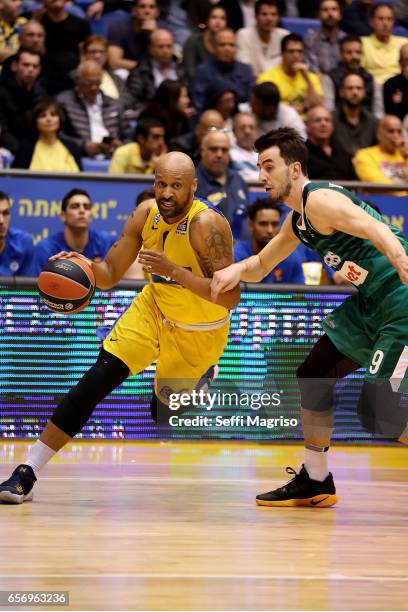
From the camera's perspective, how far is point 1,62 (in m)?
11.1

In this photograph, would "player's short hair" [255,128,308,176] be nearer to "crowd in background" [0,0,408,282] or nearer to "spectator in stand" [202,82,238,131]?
"crowd in background" [0,0,408,282]

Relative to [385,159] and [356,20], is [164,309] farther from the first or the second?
[356,20]

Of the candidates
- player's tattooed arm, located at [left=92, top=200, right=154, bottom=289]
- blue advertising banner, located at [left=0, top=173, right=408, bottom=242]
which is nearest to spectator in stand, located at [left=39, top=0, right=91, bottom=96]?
blue advertising banner, located at [left=0, top=173, right=408, bottom=242]

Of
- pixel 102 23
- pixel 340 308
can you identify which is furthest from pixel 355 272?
pixel 102 23

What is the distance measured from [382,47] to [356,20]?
0.67 metres

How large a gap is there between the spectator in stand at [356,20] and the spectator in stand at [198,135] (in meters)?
3.75

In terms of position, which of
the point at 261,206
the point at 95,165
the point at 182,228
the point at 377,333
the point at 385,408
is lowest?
the point at 95,165

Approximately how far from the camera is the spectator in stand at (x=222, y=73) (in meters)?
11.1

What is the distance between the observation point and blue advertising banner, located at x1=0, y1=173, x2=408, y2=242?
29.8 ft

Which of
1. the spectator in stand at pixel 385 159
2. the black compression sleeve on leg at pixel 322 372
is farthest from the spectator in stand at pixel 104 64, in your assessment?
the black compression sleeve on leg at pixel 322 372

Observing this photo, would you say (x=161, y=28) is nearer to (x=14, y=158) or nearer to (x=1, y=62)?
(x=1, y=62)

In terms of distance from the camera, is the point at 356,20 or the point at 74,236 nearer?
the point at 74,236

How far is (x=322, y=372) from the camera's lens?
5672 mm

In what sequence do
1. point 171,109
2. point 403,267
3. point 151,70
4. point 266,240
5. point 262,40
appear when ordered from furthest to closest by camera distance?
point 262,40 < point 151,70 < point 171,109 < point 266,240 < point 403,267
